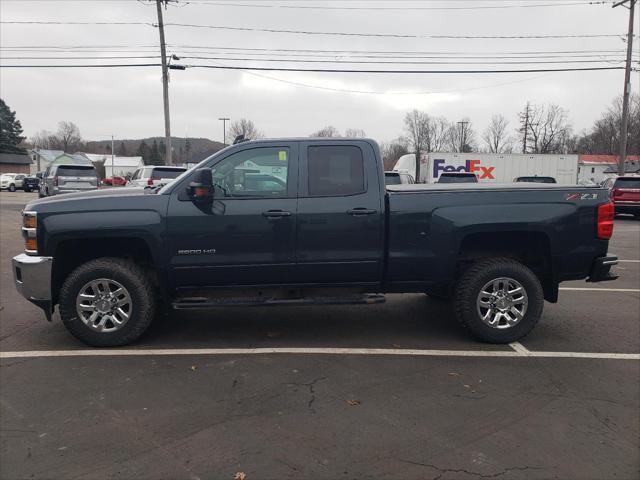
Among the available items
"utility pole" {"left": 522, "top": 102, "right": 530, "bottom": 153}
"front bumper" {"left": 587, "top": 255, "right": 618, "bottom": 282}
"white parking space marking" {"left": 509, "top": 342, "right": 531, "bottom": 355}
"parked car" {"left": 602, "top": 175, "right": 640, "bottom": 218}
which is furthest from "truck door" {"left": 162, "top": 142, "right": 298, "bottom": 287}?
"utility pole" {"left": 522, "top": 102, "right": 530, "bottom": 153}

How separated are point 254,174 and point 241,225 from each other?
530 millimetres

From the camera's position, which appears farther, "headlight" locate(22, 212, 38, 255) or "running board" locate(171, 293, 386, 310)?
"running board" locate(171, 293, 386, 310)

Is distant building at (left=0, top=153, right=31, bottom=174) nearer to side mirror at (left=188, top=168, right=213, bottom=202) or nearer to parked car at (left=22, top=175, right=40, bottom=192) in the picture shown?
parked car at (left=22, top=175, right=40, bottom=192)

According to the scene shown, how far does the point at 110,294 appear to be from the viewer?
4.85m

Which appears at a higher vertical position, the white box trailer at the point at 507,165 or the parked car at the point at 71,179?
the white box trailer at the point at 507,165

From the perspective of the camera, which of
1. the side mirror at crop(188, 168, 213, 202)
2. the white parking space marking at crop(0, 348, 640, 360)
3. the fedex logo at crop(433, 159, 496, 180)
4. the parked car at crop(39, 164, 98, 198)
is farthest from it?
the fedex logo at crop(433, 159, 496, 180)

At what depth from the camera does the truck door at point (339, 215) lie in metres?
4.88

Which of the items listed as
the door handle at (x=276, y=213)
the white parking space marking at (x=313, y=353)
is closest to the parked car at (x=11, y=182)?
the white parking space marking at (x=313, y=353)

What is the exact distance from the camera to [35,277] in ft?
15.4

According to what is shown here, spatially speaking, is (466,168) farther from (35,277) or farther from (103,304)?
(35,277)

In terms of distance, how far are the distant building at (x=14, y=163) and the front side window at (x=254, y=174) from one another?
300 feet

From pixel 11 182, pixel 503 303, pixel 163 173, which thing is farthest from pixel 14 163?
pixel 503 303

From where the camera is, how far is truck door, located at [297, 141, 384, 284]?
488 cm

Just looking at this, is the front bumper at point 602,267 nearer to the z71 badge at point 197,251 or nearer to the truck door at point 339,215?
the truck door at point 339,215
